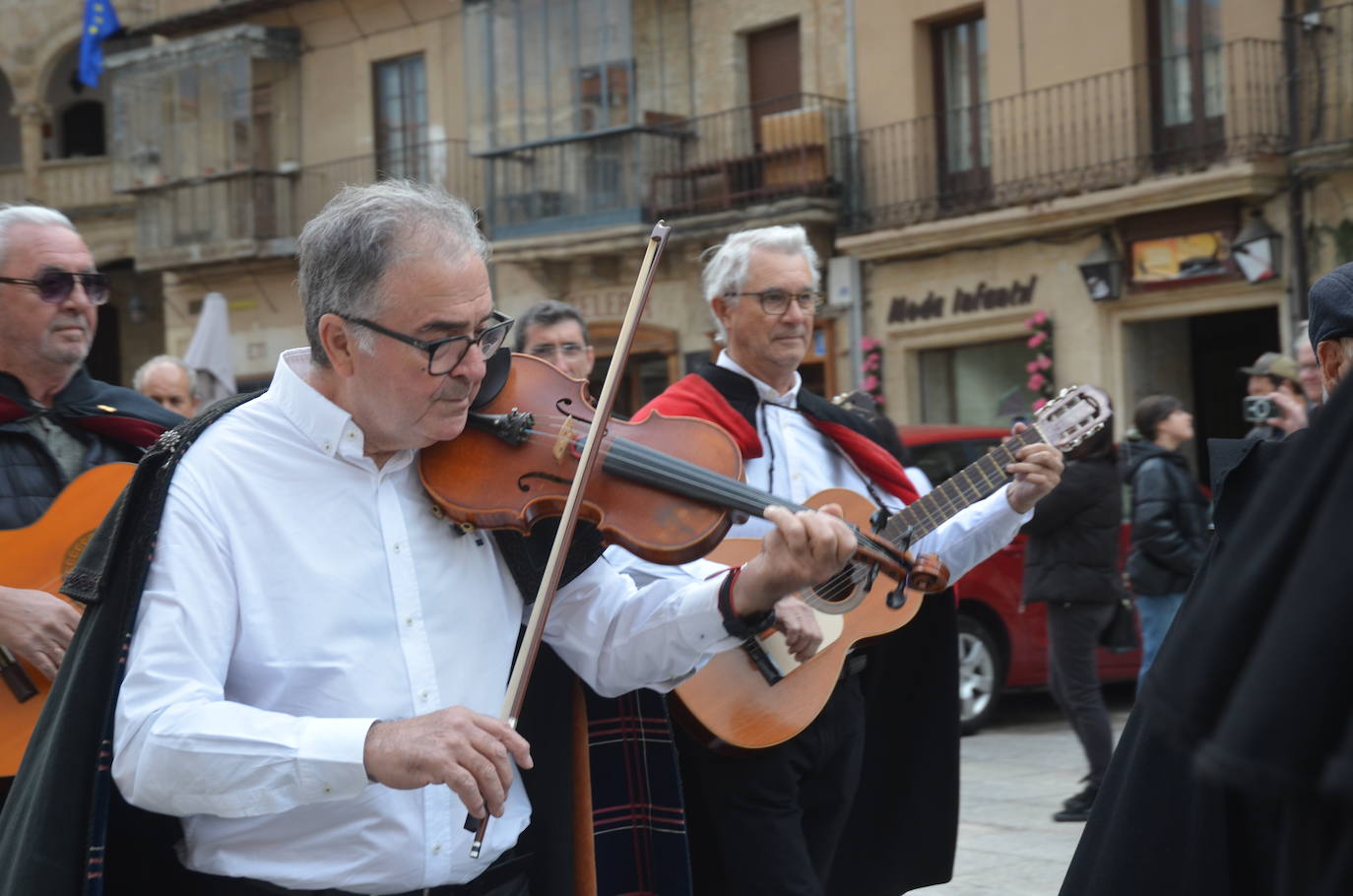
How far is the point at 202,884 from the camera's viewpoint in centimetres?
256

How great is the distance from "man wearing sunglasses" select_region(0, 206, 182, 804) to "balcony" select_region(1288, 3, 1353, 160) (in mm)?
13109

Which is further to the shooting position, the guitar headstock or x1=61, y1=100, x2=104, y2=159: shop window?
x1=61, y1=100, x2=104, y2=159: shop window

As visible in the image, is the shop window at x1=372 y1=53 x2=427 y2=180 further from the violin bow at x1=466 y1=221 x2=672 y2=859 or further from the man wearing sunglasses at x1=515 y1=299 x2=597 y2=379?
the violin bow at x1=466 y1=221 x2=672 y2=859

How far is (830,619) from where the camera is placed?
419 cm

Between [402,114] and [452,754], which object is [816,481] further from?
[402,114]

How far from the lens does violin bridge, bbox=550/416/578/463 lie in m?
2.84

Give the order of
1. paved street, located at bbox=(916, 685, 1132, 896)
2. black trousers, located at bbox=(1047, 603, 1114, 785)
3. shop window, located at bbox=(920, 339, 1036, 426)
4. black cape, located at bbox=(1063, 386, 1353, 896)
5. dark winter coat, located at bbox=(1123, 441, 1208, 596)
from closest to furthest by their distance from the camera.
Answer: black cape, located at bbox=(1063, 386, 1353, 896) < paved street, located at bbox=(916, 685, 1132, 896) < black trousers, located at bbox=(1047, 603, 1114, 785) < dark winter coat, located at bbox=(1123, 441, 1208, 596) < shop window, located at bbox=(920, 339, 1036, 426)

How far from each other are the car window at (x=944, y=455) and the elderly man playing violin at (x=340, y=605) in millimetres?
6974

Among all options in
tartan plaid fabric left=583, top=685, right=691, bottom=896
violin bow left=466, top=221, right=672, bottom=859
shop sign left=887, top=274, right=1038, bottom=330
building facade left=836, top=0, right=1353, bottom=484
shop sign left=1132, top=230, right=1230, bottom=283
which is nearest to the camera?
violin bow left=466, top=221, right=672, bottom=859

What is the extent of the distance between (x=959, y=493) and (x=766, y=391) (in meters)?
0.64

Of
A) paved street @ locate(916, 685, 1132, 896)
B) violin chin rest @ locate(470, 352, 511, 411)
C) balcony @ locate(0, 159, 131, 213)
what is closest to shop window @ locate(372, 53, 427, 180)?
balcony @ locate(0, 159, 131, 213)

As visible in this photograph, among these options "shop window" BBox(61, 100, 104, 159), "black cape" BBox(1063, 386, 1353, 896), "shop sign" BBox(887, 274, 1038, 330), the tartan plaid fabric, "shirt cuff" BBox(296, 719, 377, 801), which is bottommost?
the tartan plaid fabric

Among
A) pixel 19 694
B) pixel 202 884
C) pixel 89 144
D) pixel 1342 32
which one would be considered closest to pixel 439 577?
pixel 202 884

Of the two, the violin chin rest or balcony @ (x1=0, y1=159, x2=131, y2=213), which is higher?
balcony @ (x1=0, y1=159, x2=131, y2=213)
